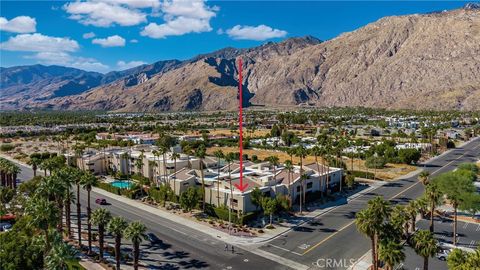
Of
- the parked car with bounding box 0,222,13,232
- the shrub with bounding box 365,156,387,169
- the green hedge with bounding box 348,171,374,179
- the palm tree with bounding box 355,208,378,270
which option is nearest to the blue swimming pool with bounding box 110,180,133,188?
the parked car with bounding box 0,222,13,232

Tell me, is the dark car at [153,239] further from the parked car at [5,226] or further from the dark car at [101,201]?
the parked car at [5,226]

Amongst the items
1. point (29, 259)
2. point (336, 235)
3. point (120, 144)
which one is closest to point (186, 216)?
point (336, 235)

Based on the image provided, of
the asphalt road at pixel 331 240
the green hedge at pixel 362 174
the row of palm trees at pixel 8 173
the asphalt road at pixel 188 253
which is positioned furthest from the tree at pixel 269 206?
the row of palm trees at pixel 8 173

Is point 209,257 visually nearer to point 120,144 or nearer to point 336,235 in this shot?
point 336,235

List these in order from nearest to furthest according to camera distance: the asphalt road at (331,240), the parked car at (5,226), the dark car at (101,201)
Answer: the asphalt road at (331,240) → the parked car at (5,226) → the dark car at (101,201)

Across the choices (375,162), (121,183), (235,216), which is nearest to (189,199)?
(235,216)

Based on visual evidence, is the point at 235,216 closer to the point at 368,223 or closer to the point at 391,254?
the point at 368,223
